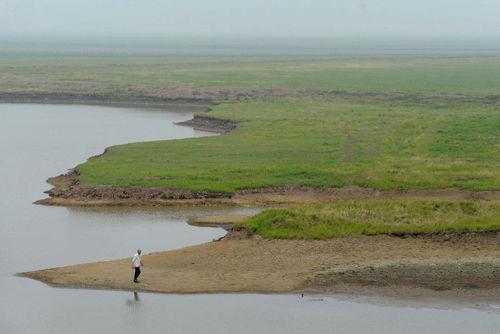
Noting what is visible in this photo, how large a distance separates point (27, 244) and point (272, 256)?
8.77 m

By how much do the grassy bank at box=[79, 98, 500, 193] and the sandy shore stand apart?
29.8 feet

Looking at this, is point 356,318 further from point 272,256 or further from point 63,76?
point 63,76

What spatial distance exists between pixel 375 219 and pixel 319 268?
4558mm

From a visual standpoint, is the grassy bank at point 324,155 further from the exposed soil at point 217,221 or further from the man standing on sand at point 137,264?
the man standing on sand at point 137,264

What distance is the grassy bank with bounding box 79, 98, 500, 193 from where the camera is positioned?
40219 mm

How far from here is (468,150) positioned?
1850 inches

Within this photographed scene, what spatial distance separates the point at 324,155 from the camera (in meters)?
46.8

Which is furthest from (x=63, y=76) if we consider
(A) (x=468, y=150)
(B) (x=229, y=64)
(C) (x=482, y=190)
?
(C) (x=482, y=190)

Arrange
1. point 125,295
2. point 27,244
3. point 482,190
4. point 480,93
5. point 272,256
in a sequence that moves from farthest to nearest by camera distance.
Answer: point 480,93 → point 482,190 → point 27,244 → point 272,256 → point 125,295

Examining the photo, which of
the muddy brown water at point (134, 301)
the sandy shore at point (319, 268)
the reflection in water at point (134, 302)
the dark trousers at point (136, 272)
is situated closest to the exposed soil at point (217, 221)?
the muddy brown water at point (134, 301)

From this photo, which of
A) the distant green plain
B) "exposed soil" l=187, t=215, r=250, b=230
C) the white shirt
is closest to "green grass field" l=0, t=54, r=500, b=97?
the distant green plain

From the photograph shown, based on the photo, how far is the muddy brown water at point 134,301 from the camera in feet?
78.6

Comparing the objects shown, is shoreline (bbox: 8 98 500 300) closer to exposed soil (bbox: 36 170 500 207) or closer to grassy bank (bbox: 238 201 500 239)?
grassy bank (bbox: 238 201 500 239)

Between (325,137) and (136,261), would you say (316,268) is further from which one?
(325,137)
